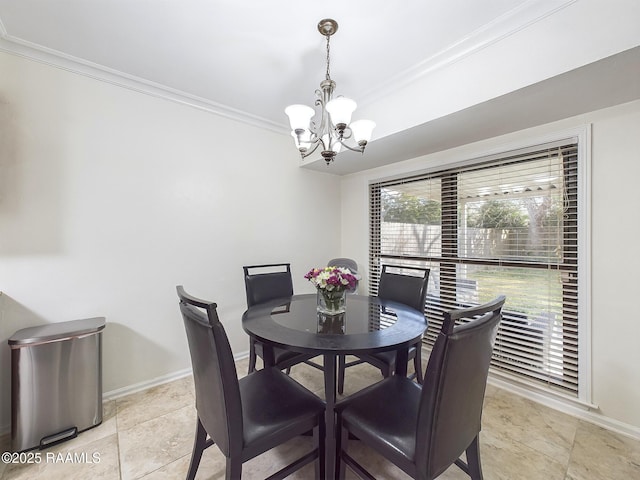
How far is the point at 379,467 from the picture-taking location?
1.50 meters

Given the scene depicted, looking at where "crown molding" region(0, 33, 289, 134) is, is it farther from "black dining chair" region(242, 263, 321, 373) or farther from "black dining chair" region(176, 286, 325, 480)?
"black dining chair" region(176, 286, 325, 480)

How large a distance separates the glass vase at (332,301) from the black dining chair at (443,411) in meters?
0.58

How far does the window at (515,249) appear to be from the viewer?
2.04 metres

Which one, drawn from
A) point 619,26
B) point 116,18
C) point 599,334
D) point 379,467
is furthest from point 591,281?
point 116,18

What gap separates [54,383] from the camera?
1.69 metres

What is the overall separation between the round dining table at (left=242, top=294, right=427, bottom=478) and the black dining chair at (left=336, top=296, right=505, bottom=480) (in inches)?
7.7

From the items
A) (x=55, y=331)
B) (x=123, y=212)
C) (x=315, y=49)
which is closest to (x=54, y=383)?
(x=55, y=331)

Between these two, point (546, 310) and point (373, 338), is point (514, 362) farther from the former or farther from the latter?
point (373, 338)

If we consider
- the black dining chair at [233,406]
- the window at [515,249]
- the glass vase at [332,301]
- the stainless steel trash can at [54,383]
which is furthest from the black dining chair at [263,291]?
the window at [515,249]

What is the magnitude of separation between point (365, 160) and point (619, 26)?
1.99 meters

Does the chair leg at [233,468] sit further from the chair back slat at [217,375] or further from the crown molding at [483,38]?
the crown molding at [483,38]

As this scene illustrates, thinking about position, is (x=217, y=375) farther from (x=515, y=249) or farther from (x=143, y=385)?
(x=515, y=249)

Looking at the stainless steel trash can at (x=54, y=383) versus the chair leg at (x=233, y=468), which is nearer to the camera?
the chair leg at (x=233, y=468)

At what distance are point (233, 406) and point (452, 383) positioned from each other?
0.84 m
